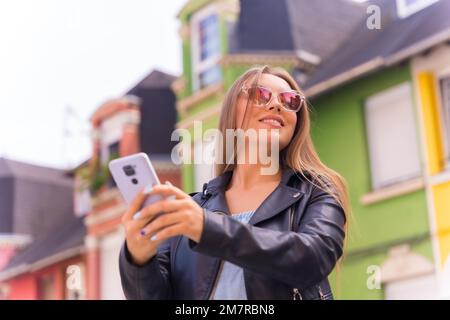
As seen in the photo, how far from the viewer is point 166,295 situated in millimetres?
1045

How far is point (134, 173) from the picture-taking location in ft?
3.10

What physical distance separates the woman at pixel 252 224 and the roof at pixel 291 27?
6437 millimetres

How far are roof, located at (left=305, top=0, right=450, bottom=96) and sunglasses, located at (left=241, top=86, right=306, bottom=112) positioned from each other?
4555mm

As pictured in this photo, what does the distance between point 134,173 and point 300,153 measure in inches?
10.8

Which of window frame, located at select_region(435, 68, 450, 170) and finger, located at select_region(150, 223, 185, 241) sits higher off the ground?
window frame, located at select_region(435, 68, 450, 170)

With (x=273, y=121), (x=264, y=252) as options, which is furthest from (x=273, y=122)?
(x=264, y=252)

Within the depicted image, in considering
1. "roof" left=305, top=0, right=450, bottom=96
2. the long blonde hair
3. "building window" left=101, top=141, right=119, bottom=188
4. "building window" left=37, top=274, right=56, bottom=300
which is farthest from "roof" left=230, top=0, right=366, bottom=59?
the long blonde hair

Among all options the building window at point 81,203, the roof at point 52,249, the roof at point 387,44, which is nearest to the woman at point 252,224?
the roof at point 387,44

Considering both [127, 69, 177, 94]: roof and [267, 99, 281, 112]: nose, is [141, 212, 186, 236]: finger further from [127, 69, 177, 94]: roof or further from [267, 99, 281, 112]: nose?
[127, 69, 177, 94]: roof

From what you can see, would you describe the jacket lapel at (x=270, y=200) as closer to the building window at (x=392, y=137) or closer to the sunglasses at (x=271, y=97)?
the sunglasses at (x=271, y=97)

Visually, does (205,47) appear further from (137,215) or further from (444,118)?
(137,215)

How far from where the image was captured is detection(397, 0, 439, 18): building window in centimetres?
640
